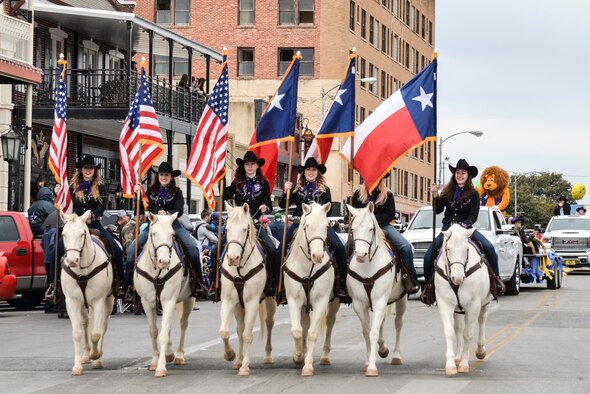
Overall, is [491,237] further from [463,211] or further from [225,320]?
[225,320]

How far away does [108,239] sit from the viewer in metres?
15.3

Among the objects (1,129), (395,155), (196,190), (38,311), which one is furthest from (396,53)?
(395,155)

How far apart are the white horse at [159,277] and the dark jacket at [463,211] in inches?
132

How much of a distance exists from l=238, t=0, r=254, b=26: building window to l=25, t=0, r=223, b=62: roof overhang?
106 feet

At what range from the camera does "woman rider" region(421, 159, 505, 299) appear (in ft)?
48.7

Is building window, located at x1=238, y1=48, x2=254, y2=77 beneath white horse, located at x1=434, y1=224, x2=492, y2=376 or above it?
above

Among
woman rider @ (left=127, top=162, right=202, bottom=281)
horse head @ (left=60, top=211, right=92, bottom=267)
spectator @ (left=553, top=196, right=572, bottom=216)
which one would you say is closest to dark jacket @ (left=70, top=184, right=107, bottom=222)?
woman rider @ (left=127, top=162, right=202, bottom=281)

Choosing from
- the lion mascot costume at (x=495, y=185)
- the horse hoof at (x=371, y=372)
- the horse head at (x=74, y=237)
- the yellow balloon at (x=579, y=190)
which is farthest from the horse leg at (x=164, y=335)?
the yellow balloon at (x=579, y=190)

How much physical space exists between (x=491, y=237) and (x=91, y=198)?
556 inches

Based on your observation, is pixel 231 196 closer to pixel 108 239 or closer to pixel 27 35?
pixel 108 239

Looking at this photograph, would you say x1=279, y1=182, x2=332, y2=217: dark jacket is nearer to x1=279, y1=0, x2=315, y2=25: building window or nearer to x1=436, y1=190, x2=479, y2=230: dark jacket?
x1=436, y1=190, x2=479, y2=230: dark jacket

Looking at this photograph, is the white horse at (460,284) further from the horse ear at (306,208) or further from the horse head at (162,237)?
the horse head at (162,237)

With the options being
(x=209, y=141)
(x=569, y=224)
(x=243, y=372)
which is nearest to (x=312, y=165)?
(x=209, y=141)

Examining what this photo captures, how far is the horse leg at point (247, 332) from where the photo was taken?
1350 cm
